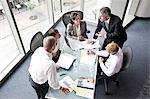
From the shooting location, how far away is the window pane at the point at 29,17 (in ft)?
13.4

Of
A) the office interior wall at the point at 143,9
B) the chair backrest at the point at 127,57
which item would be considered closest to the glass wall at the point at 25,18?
the office interior wall at the point at 143,9

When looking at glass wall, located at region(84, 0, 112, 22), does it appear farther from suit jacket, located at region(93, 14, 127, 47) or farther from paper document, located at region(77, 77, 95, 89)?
paper document, located at region(77, 77, 95, 89)

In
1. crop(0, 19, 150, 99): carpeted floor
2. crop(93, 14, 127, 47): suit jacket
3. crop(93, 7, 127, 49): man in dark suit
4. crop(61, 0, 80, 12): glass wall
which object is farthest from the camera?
crop(61, 0, 80, 12): glass wall

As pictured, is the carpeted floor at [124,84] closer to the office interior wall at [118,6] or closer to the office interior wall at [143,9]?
the office interior wall at [118,6]

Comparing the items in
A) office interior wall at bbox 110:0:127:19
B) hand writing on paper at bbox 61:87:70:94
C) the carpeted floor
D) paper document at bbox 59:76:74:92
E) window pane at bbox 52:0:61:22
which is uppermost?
office interior wall at bbox 110:0:127:19

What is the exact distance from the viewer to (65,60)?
277 centimetres

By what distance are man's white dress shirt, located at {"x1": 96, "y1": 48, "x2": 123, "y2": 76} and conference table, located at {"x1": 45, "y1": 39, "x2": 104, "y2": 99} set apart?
0.61 feet

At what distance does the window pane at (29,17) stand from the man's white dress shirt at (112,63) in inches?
82.3

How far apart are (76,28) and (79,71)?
1.09 meters

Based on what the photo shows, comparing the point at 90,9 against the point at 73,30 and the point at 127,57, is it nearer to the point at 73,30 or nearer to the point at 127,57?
the point at 73,30

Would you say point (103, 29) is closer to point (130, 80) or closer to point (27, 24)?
point (130, 80)

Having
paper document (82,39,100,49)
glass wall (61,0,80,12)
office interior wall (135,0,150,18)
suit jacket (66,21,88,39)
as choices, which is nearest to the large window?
suit jacket (66,21,88,39)

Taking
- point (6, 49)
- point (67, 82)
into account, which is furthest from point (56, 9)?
point (67, 82)

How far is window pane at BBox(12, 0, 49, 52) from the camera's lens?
409cm
